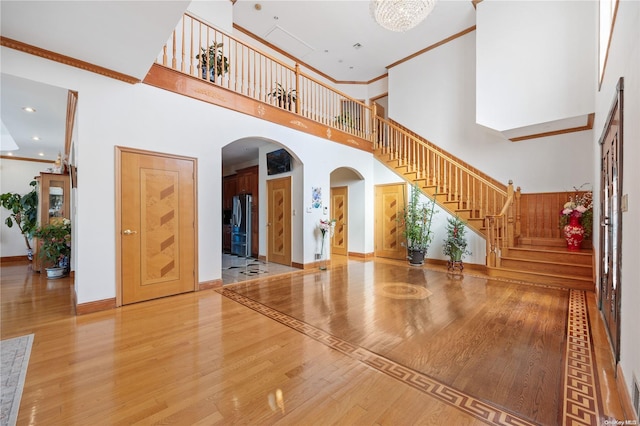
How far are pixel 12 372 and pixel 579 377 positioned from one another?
14.0ft

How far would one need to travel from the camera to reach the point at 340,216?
319 inches

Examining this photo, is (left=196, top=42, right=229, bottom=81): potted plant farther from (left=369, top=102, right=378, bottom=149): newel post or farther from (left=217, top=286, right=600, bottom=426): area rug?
(left=369, top=102, right=378, bottom=149): newel post

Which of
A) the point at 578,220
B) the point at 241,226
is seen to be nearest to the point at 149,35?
the point at 241,226

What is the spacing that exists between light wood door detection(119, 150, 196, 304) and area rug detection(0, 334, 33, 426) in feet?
3.49

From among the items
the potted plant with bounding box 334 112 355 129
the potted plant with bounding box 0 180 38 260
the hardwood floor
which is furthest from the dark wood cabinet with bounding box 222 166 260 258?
the potted plant with bounding box 0 180 38 260

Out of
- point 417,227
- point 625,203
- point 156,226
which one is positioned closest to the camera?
point 625,203

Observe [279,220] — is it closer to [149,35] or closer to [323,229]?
[323,229]

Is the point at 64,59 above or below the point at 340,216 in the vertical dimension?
above

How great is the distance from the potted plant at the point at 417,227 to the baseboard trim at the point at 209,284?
4277 millimetres

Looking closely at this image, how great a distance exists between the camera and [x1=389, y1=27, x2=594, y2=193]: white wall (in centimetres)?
555

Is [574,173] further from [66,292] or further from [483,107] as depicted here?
[66,292]

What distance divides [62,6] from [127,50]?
0.69 meters

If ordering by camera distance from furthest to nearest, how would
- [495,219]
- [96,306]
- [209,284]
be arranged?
1. [495,219]
2. [209,284]
3. [96,306]

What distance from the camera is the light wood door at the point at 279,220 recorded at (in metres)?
6.30
